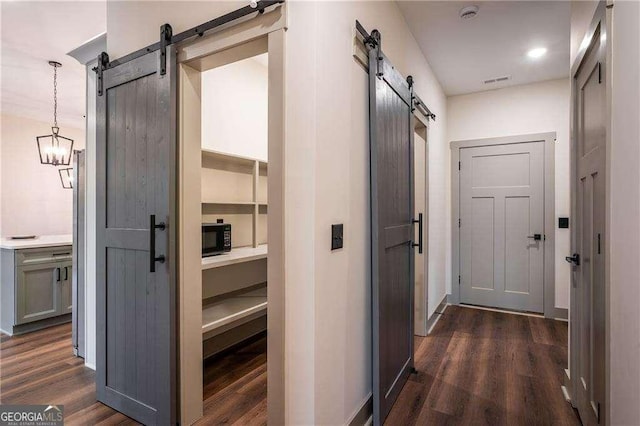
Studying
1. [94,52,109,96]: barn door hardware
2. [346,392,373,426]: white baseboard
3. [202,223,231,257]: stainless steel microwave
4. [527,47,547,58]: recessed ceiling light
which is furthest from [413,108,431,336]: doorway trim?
[94,52,109,96]: barn door hardware

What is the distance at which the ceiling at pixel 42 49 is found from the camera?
2.56 m

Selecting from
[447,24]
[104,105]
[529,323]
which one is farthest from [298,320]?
[529,323]

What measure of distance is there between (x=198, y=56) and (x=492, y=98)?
3.78 m

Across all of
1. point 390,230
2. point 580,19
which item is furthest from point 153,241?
point 580,19

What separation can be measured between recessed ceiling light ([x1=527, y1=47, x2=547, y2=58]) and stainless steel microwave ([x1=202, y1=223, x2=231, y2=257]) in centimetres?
325

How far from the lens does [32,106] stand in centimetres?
486

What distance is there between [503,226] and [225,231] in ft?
11.1

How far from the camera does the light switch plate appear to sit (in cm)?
162

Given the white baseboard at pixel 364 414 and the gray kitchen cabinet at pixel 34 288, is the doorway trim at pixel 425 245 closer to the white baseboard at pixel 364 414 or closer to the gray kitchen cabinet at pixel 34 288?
the white baseboard at pixel 364 414

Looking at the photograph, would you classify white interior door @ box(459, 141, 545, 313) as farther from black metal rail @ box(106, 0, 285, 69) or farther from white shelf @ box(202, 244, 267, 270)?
black metal rail @ box(106, 0, 285, 69)

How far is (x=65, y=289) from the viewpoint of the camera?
3.72 m

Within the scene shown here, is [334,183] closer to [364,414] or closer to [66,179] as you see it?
[364,414]

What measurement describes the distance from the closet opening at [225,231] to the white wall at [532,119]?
2.65 m

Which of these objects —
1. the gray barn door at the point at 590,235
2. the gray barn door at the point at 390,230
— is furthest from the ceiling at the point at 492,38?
the gray barn door at the point at 590,235
